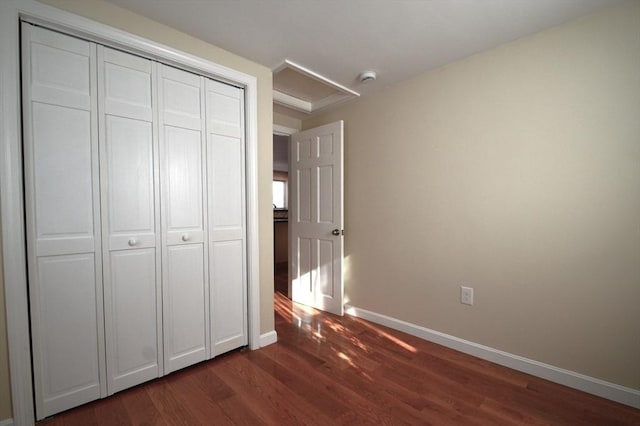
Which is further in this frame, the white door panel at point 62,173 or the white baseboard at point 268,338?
the white baseboard at point 268,338

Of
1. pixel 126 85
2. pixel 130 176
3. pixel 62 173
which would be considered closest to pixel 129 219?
pixel 130 176

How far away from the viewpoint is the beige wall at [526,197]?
1.66 metres

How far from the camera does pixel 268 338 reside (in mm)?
→ 2393

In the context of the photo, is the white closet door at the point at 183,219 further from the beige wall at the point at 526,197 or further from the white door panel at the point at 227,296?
the beige wall at the point at 526,197

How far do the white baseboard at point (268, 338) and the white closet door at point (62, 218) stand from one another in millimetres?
1080

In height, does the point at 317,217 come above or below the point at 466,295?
above

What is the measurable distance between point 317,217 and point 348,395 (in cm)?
184

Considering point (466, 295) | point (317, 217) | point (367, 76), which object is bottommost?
point (466, 295)

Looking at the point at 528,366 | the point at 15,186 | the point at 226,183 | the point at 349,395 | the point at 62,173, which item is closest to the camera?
the point at 15,186

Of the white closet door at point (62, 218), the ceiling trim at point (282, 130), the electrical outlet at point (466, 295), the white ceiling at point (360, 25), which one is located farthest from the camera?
the ceiling trim at point (282, 130)

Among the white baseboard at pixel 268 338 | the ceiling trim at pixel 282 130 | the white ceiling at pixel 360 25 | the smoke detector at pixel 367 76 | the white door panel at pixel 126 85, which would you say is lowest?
the white baseboard at pixel 268 338

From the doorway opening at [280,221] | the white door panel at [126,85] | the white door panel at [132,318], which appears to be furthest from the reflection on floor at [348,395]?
the doorway opening at [280,221]

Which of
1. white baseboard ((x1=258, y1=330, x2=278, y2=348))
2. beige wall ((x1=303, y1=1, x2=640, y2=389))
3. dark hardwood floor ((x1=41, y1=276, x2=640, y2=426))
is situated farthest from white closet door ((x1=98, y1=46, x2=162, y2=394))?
beige wall ((x1=303, y1=1, x2=640, y2=389))

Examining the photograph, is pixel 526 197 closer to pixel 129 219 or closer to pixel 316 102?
pixel 316 102
